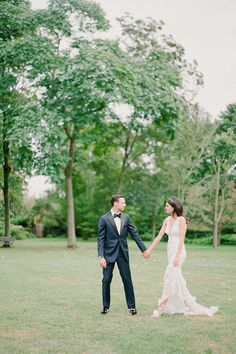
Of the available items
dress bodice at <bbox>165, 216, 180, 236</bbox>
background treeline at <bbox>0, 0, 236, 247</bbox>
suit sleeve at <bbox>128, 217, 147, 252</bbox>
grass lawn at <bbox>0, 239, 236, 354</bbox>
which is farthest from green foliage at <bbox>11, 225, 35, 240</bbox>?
dress bodice at <bbox>165, 216, 180, 236</bbox>

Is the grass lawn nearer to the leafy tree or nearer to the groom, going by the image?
the groom

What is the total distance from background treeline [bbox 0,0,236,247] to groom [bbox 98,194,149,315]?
16.9m

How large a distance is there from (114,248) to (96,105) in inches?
763

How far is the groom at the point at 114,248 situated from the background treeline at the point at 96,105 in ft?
55.4

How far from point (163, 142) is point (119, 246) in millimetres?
27400

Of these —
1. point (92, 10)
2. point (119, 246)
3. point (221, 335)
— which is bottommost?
point (221, 335)

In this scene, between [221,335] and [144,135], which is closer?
[221,335]

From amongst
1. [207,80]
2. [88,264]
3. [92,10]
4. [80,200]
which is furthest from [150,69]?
[80,200]

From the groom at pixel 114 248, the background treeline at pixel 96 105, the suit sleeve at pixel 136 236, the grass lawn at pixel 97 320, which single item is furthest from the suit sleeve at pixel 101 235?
the background treeline at pixel 96 105

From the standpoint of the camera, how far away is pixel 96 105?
29.2 metres

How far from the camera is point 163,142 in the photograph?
37594mm

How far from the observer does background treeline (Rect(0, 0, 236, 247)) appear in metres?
27.6

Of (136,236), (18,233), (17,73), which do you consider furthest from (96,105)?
(18,233)

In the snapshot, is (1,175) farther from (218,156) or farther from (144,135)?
(218,156)
